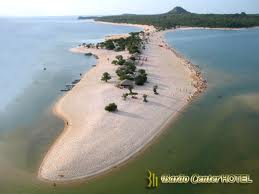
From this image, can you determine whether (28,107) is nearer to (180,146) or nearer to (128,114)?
(128,114)

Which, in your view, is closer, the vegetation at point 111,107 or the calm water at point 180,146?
the calm water at point 180,146

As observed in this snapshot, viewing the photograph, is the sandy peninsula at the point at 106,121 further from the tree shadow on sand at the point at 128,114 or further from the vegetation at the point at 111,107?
the vegetation at the point at 111,107

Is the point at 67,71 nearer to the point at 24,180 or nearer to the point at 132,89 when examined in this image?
the point at 132,89

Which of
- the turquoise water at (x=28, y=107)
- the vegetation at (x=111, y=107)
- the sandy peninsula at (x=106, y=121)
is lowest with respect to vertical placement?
the turquoise water at (x=28, y=107)

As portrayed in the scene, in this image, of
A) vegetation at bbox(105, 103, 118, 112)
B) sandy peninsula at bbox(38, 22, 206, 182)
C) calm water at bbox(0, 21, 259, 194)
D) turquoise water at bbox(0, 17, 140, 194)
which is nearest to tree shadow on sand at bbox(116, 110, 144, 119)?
sandy peninsula at bbox(38, 22, 206, 182)

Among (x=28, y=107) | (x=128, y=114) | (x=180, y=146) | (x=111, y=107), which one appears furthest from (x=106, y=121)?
(x=28, y=107)

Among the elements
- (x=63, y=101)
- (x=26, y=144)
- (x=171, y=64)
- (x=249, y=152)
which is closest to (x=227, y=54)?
(x=171, y=64)

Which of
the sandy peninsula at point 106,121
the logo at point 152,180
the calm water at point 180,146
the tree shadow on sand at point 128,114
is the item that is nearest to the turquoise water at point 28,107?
the calm water at point 180,146

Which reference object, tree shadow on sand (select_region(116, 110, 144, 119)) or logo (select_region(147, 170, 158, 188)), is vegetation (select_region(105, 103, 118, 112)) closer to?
tree shadow on sand (select_region(116, 110, 144, 119))
